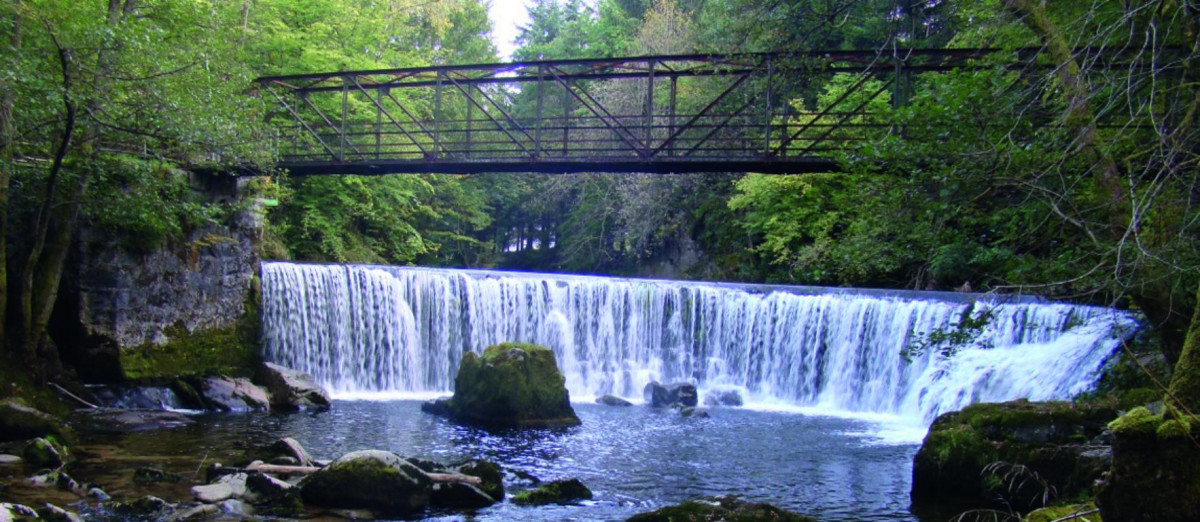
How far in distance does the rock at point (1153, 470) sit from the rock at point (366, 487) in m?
6.45

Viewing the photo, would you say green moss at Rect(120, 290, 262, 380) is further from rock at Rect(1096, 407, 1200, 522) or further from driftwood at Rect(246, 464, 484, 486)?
rock at Rect(1096, 407, 1200, 522)

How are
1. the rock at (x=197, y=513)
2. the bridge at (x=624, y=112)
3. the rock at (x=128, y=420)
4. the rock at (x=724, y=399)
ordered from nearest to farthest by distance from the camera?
the rock at (x=197, y=513) → the rock at (x=128, y=420) → the bridge at (x=624, y=112) → the rock at (x=724, y=399)

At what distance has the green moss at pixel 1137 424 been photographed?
458 cm

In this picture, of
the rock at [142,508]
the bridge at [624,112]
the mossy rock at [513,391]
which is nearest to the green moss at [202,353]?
the bridge at [624,112]

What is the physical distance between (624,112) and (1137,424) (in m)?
28.5

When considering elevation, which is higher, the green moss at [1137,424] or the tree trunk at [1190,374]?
the tree trunk at [1190,374]

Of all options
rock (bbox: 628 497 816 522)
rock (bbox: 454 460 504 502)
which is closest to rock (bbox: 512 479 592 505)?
rock (bbox: 454 460 504 502)

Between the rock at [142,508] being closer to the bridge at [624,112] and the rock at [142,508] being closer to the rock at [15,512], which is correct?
the rock at [15,512]

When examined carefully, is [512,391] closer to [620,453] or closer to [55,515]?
[620,453]

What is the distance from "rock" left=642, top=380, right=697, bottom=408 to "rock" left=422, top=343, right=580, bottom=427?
3459mm

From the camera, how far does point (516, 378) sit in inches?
610

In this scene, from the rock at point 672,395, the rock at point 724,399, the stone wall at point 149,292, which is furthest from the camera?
the rock at point 724,399

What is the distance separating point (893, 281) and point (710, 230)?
8407 millimetres

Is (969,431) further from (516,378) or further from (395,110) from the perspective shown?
(395,110)
